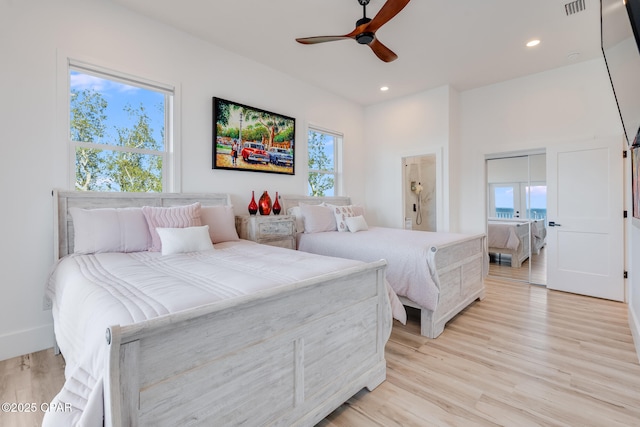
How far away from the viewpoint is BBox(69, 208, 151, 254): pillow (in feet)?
7.14

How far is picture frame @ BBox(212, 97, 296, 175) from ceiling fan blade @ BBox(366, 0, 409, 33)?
183 cm

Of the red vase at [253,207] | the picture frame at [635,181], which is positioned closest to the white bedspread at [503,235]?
the picture frame at [635,181]

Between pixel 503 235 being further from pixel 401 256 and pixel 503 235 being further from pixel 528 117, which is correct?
pixel 401 256

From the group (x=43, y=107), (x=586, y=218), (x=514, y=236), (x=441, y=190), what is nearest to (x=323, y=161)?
(x=441, y=190)

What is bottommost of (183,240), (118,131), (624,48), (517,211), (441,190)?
(183,240)

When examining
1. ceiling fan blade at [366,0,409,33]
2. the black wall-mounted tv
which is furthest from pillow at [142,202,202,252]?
the black wall-mounted tv

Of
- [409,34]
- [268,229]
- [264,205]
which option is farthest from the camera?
[264,205]

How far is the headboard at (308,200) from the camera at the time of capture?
411 centimetres

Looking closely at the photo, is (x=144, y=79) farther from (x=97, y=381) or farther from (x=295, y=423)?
(x=295, y=423)

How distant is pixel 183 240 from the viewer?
2.28 meters

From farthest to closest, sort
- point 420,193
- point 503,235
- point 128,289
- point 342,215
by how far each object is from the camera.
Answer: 1. point 420,193
2. point 503,235
3. point 342,215
4. point 128,289

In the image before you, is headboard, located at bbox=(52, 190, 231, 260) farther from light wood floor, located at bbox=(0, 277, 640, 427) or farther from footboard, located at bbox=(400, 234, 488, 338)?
footboard, located at bbox=(400, 234, 488, 338)

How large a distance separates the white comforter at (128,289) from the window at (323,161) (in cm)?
269

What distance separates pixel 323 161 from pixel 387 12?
9.49ft
